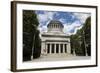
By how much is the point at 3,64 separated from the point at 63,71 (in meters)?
0.60

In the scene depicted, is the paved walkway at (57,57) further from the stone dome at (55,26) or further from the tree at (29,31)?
the stone dome at (55,26)

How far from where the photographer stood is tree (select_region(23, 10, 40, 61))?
190 cm

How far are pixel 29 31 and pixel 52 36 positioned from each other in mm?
235

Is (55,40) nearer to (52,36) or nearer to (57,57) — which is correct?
(52,36)

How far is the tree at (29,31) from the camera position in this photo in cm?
190

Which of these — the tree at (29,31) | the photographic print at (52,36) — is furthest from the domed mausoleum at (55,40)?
the tree at (29,31)

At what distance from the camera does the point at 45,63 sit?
198 cm

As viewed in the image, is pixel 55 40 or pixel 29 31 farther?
pixel 55 40

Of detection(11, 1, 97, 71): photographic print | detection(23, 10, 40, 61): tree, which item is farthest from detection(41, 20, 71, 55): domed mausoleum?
detection(23, 10, 40, 61): tree

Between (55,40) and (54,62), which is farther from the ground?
(55,40)

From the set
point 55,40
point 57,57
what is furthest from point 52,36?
point 57,57

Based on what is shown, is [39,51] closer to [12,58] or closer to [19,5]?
[12,58]

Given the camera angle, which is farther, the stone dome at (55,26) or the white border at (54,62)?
the stone dome at (55,26)

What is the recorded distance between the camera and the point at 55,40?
204 cm
